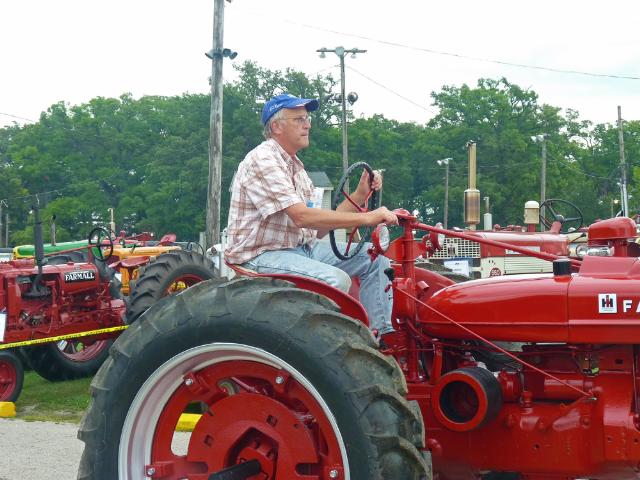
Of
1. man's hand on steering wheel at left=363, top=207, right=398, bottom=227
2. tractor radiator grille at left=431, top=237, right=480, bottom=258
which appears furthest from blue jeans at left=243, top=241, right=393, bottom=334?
tractor radiator grille at left=431, top=237, right=480, bottom=258

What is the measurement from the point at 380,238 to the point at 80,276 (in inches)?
292

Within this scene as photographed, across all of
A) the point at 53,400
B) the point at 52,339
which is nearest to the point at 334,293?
the point at 53,400

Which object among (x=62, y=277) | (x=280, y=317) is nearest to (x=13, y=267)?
(x=62, y=277)

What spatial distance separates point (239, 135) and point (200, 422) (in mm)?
50541

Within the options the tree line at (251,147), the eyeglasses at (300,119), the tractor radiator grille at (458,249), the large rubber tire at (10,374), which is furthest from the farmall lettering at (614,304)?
the tree line at (251,147)

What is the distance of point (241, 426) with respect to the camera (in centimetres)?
281

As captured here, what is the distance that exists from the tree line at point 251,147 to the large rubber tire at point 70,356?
136 feet

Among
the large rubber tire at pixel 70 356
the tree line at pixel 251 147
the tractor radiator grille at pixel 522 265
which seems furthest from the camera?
the tree line at pixel 251 147

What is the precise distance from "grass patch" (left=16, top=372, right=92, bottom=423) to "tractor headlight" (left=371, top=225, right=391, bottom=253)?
453cm

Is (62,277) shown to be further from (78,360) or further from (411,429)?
(411,429)

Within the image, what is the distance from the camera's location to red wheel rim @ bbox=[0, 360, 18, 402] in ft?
27.2

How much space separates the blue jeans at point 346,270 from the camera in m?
3.28

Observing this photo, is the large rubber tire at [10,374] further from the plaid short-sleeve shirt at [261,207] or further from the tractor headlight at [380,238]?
the tractor headlight at [380,238]

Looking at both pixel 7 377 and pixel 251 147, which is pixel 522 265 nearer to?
pixel 7 377
